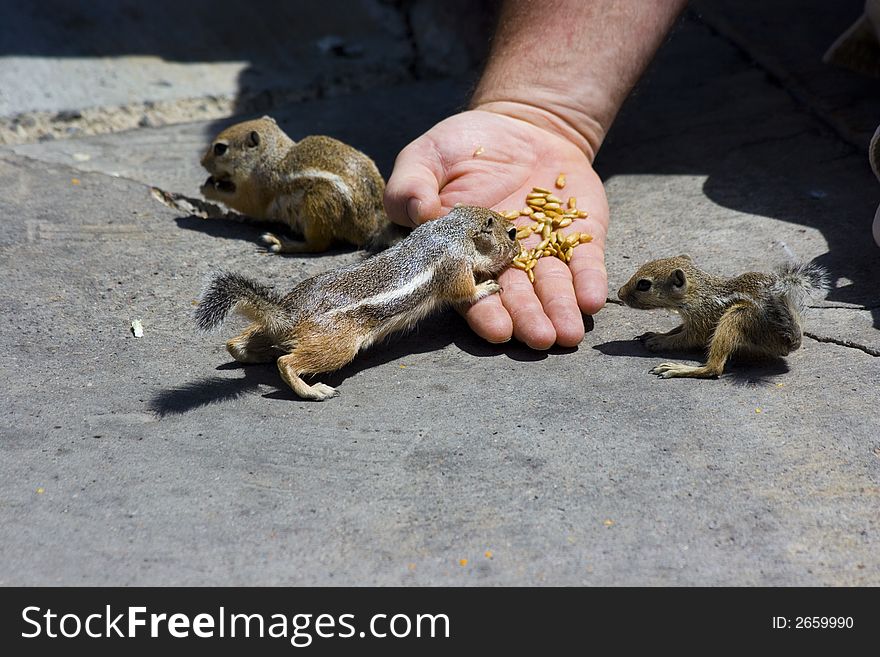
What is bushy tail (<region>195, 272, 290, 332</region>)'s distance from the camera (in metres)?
3.69

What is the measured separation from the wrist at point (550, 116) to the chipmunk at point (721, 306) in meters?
1.46

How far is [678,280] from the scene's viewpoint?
165 inches

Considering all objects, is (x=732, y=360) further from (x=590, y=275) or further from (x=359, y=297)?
(x=359, y=297)

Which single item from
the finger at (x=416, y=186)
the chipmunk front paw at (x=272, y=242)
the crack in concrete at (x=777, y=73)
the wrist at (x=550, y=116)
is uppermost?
the crack in concrete at (x=777, y=73)

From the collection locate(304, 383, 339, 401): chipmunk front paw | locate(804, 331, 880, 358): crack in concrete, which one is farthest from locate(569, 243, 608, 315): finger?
locate(304, 383, 339, 401): chipmunk front paw

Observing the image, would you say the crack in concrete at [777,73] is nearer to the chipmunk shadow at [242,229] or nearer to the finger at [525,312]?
the finger at [525,312]

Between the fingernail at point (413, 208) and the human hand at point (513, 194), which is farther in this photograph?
the fingernail at point (413, 208)

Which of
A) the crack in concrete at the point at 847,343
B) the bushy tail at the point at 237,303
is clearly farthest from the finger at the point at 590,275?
the bushy tail at the point at 237,303

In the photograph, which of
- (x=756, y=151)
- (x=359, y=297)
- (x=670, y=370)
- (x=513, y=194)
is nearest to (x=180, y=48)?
(x=513, y=194)

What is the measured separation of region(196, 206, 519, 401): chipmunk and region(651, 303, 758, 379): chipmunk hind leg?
934mm

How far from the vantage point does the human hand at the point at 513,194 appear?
4227 mm

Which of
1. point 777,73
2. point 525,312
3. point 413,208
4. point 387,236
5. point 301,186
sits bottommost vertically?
point 525,312

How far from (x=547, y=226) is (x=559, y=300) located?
64 centimetres
